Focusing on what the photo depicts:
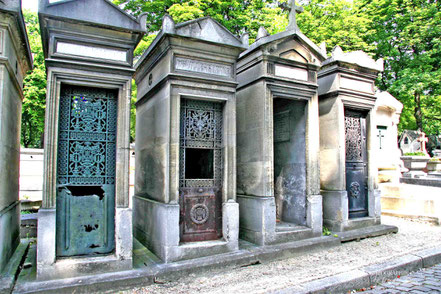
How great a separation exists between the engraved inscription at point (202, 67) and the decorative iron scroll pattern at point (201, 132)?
0.56 meters

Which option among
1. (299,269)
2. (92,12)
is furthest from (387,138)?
(92,12)

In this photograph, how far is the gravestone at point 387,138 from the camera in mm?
11125

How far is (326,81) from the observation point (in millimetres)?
7590

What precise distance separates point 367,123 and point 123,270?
6.79 meters

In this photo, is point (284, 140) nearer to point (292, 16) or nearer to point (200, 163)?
point (200, 163)

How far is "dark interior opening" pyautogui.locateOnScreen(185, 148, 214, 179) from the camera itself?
5.93m

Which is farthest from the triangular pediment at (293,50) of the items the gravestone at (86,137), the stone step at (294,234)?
the stone step at (294,234)

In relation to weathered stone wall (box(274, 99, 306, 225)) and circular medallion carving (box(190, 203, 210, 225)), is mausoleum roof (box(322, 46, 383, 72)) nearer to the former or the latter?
weathered stone wall (box(274, 99, 306, 225))

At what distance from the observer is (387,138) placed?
11.5 m

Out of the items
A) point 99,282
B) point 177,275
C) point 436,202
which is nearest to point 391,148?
point 436,202

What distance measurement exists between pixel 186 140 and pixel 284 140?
9.16ft

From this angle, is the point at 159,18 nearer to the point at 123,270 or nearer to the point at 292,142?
the point at 292,142

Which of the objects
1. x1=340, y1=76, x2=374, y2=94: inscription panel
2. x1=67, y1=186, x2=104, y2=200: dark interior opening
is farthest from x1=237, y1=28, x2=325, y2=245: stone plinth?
x1=67, y1=186, x2=104, y2=200: dark interior opening

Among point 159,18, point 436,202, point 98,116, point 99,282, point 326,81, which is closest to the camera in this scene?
point 99,282
